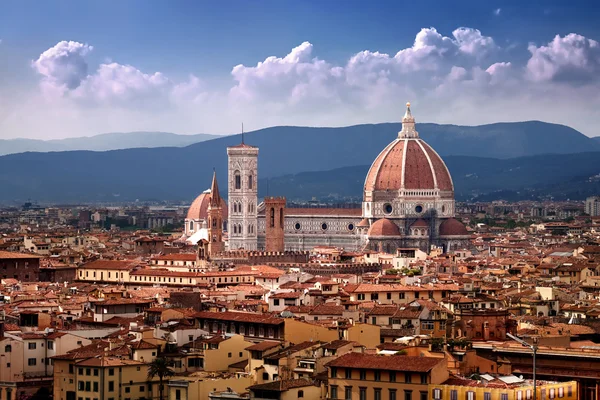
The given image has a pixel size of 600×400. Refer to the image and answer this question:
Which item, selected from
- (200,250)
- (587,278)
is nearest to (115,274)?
(200,250)

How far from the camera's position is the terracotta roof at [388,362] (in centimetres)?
4284

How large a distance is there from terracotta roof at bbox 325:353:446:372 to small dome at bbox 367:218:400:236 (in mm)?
113065

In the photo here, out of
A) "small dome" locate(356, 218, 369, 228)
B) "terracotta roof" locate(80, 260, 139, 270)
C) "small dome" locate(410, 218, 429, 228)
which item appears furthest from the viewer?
"small dome" locate(356, 218, 369, 228)

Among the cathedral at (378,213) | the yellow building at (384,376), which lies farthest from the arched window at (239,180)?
the yellow building at (384,376)

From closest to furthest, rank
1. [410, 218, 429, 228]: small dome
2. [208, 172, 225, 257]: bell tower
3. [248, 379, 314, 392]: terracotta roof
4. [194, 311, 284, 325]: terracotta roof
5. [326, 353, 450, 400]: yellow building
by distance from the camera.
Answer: [326, 353, 450, 400]: yellow building < [248, 379, 314, 392]: terracotta roof < [194, 311, 284, 325]: terracotta roof < [208, 172, 225, 257]: bell tower < [410, 218, 429, 228]: small dome

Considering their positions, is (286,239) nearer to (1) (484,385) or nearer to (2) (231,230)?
(2) (231,230)

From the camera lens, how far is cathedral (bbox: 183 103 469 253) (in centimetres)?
15988

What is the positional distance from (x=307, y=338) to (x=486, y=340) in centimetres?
527

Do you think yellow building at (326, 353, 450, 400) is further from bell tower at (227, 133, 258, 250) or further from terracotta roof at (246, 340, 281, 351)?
bell tower at (227, 133, 258, 250)

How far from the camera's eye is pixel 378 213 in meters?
168

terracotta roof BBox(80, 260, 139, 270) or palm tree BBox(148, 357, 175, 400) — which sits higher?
terracotta roof BBox(80, 260, 139, 270)

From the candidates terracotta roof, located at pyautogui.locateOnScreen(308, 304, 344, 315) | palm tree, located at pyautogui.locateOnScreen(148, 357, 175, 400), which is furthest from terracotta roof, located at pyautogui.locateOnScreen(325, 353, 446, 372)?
terracotta roof, located at pyautogui.locateOnScreen(308, 304, 344, 315)

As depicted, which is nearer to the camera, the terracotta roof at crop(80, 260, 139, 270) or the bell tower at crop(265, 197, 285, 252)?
the terracotta roof at crop(80, 260, 139, 270)

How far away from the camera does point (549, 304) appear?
6638 centimetres
